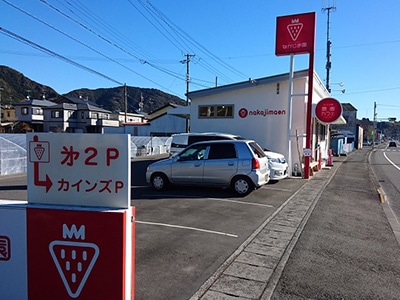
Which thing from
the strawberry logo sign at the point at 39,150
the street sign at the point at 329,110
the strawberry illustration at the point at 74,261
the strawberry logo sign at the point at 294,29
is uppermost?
the strawberry logo sign at the point at 294,29

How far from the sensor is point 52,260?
2.92 meters

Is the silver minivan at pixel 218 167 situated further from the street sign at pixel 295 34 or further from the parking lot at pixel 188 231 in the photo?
the street sign at pixel 295 34

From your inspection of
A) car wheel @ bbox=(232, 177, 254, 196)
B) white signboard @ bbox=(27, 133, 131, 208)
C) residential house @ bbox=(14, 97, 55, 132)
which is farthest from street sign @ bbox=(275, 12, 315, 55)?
residential house @ bbox=(14, 97, 55, 132)

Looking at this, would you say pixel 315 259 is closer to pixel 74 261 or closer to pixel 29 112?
pixel 74 261

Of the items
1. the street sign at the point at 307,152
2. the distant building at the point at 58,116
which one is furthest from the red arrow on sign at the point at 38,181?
the distant building at the point at 58,116

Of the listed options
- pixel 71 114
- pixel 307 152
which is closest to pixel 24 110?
pixel 71 114

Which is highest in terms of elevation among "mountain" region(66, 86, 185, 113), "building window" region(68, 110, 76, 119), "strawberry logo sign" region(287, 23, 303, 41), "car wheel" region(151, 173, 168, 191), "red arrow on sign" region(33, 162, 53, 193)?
"mountain" region(66, 86, 185, 113)

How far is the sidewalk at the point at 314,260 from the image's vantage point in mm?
3811

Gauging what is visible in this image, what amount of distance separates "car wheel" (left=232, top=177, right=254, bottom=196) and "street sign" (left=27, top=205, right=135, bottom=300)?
7112mm

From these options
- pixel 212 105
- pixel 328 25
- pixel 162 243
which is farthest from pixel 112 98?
pixel 162 243

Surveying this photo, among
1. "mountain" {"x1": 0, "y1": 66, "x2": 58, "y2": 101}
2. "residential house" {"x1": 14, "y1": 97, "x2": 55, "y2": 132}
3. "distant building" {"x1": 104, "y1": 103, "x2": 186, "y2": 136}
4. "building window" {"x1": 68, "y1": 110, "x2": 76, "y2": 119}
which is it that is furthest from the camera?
"mountain" {"x1": 0, "y1": 66, "x2": 58, "y2": 101}

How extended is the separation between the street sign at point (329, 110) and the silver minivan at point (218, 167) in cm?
668

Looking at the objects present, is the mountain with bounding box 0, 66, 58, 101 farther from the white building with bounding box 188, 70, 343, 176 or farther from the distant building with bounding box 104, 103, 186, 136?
the white building with bounding box 188, 70, 343, 176

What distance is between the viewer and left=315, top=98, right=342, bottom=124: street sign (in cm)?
1501
